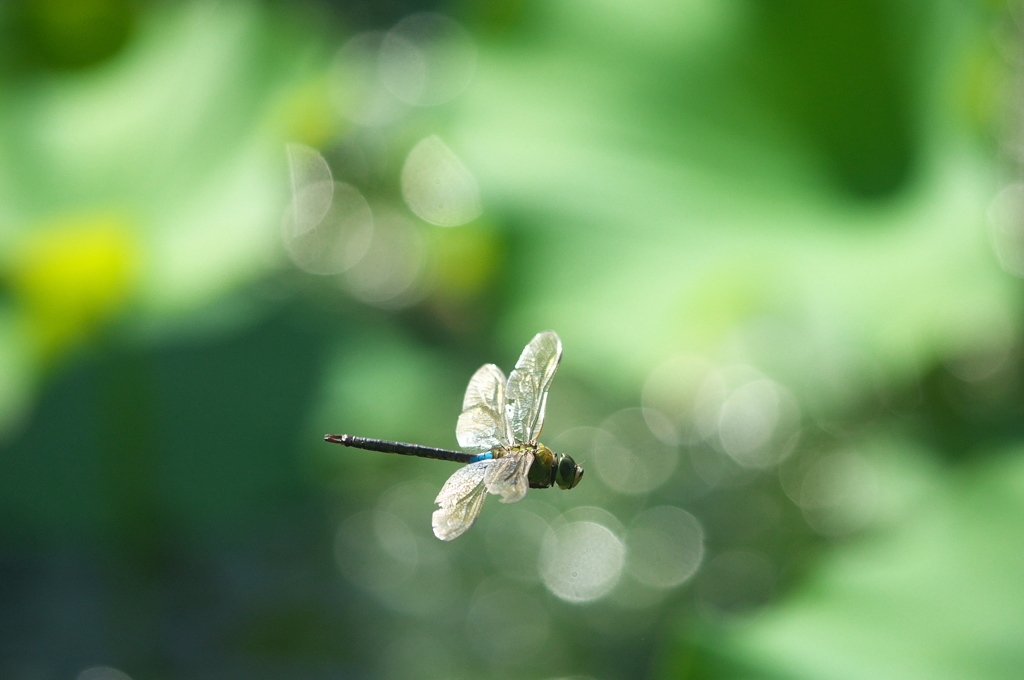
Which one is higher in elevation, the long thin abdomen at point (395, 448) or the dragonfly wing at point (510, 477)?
the dragonfly wing at point (510, 477)

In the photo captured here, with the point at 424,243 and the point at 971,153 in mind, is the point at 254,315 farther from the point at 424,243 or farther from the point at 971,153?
the point at 971,153

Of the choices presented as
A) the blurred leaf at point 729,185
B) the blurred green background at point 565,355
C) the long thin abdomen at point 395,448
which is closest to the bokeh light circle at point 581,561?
the blurred green background at point 565,355

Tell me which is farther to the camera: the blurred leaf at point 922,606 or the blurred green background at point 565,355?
the blurred green background at point 565,355

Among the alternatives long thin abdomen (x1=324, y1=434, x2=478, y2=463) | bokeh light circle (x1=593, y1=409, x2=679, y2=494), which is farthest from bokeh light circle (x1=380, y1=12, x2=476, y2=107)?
long thin abdomen (x1=324, y1=434, x2=478, y2=463)

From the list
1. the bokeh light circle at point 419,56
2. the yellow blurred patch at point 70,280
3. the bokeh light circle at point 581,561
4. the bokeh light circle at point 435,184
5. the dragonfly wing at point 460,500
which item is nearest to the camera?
the dragonfly wing at point 460,500

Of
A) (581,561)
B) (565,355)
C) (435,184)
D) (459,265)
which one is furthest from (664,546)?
(435,184)

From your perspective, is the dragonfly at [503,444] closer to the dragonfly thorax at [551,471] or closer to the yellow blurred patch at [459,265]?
the dragonfly thorax at [551,471]

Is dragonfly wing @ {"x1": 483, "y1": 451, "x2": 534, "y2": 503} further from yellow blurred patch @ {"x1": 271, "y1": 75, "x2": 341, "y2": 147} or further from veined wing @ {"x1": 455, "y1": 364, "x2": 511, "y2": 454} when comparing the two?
yellow blurred patch @ {"x1": 271, "y1": 75, "x2": 341, "y2": 147}

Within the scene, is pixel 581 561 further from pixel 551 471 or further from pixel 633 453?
pixel 551 471
